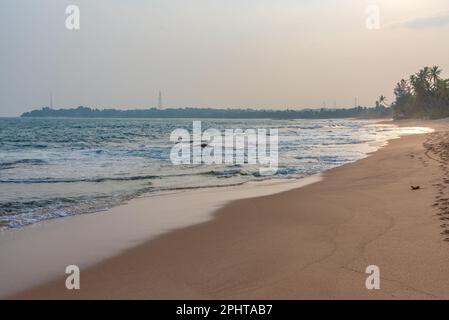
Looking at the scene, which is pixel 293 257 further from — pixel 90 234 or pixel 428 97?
pixel 428 97

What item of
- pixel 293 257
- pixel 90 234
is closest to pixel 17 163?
pixel 90 234

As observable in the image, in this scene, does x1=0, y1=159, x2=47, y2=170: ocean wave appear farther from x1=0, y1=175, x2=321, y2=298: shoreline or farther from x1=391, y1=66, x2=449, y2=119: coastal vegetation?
x1=391, y1=66, x2=449, y2=119: coastal vegetation

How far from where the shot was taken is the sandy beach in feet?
15.6

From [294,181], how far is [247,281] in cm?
1045

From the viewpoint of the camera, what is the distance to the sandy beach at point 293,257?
187 inches

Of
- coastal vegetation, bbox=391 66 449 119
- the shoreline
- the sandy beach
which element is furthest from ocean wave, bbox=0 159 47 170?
coastal vegetation, bbox=391 66 449 119

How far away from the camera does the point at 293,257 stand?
5.86 m

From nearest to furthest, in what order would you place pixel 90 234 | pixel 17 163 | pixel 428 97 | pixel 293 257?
1. pixel 293 257
2. pixel 90 234
3. pixel 17 163
4. pixel 428 97

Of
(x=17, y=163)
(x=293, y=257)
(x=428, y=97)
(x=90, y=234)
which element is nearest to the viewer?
(x=293, y=257)

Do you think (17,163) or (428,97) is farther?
(428,97)

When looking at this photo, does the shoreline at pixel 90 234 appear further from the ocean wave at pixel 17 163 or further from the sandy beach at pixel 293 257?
the ocean wave at pixel 17 163

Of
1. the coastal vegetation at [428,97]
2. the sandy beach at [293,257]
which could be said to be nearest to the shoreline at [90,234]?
the sandy beach at [293,257]

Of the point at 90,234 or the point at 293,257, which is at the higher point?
the point at 293,257
